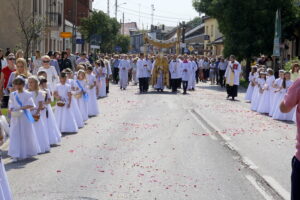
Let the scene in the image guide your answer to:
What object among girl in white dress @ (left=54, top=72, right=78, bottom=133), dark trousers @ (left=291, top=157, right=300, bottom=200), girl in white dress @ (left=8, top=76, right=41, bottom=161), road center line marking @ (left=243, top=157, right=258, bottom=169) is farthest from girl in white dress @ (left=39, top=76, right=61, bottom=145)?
dark trousers @ (left=291, top=157, right=300, bottom=200)

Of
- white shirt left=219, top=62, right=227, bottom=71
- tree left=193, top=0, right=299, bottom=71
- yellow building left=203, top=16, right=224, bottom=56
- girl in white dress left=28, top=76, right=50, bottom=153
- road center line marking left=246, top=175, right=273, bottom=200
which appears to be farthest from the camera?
yellow building left=203, top=16, right=224, bottom=56

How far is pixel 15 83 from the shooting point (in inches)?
392

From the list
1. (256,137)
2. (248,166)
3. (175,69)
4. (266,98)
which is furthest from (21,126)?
(175,69)

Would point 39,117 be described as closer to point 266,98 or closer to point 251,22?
point 266,98

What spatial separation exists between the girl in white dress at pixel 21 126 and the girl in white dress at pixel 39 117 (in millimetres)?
485

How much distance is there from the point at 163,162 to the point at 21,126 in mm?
2590

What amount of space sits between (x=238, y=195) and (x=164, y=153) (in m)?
3.63

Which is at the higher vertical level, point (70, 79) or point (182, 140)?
point (70, 79)

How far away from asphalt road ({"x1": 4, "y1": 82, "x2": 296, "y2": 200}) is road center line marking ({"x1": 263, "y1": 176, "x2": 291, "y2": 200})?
0.06ft

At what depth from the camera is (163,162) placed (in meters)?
10.2

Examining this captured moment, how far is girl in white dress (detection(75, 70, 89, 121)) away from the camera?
1623 centimetres

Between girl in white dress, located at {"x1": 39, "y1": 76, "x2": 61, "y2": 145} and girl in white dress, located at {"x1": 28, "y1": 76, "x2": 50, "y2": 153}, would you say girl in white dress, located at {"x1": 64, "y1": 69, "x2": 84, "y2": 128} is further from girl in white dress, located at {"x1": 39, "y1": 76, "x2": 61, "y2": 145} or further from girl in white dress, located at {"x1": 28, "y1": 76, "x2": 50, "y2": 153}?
girl in white dress, located at {"x1": 28, "y1": 76, "x2": 50, "y2": 153}

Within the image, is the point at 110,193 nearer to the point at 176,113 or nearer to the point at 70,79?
the point at 70,79

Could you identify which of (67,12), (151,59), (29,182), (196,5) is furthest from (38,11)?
(29,182)
